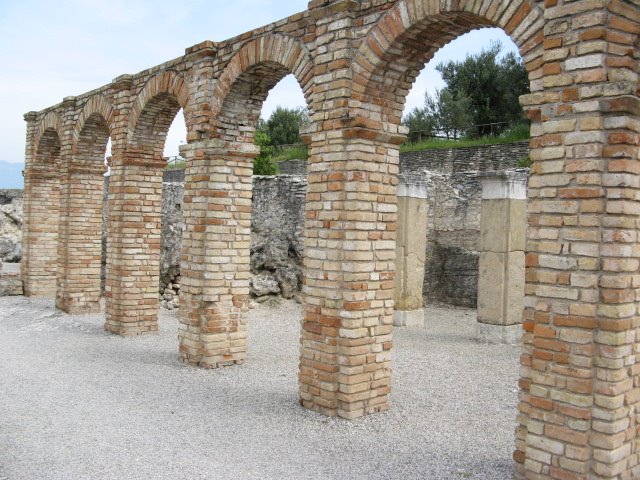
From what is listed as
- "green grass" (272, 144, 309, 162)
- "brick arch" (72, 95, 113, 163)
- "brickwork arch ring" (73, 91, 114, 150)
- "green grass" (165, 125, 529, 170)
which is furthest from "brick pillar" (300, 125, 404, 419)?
"green grass" (272, 144, 309, 162)

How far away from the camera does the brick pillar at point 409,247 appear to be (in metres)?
12.8

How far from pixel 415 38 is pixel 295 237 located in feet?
29.2

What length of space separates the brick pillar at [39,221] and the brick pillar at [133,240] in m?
5.07

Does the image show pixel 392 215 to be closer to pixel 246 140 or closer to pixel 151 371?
pixel 246 140

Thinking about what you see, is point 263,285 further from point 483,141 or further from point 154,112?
point 483,141

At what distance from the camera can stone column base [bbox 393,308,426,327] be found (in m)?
12.8

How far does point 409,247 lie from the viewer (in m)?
12.8

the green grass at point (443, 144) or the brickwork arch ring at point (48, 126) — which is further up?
the green grass at point (443, 144)

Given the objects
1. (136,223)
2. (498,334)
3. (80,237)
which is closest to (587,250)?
(498,334)

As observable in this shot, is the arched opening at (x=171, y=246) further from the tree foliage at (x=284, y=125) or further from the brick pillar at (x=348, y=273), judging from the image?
the tree foliage at (x=284, y=125)

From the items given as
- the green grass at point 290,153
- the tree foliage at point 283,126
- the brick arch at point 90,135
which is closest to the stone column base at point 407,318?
the brick arch at point 90,135

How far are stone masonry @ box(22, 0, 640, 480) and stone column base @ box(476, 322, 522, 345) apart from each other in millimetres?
4640

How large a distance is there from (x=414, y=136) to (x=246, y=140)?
21528mm

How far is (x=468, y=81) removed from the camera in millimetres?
28453
